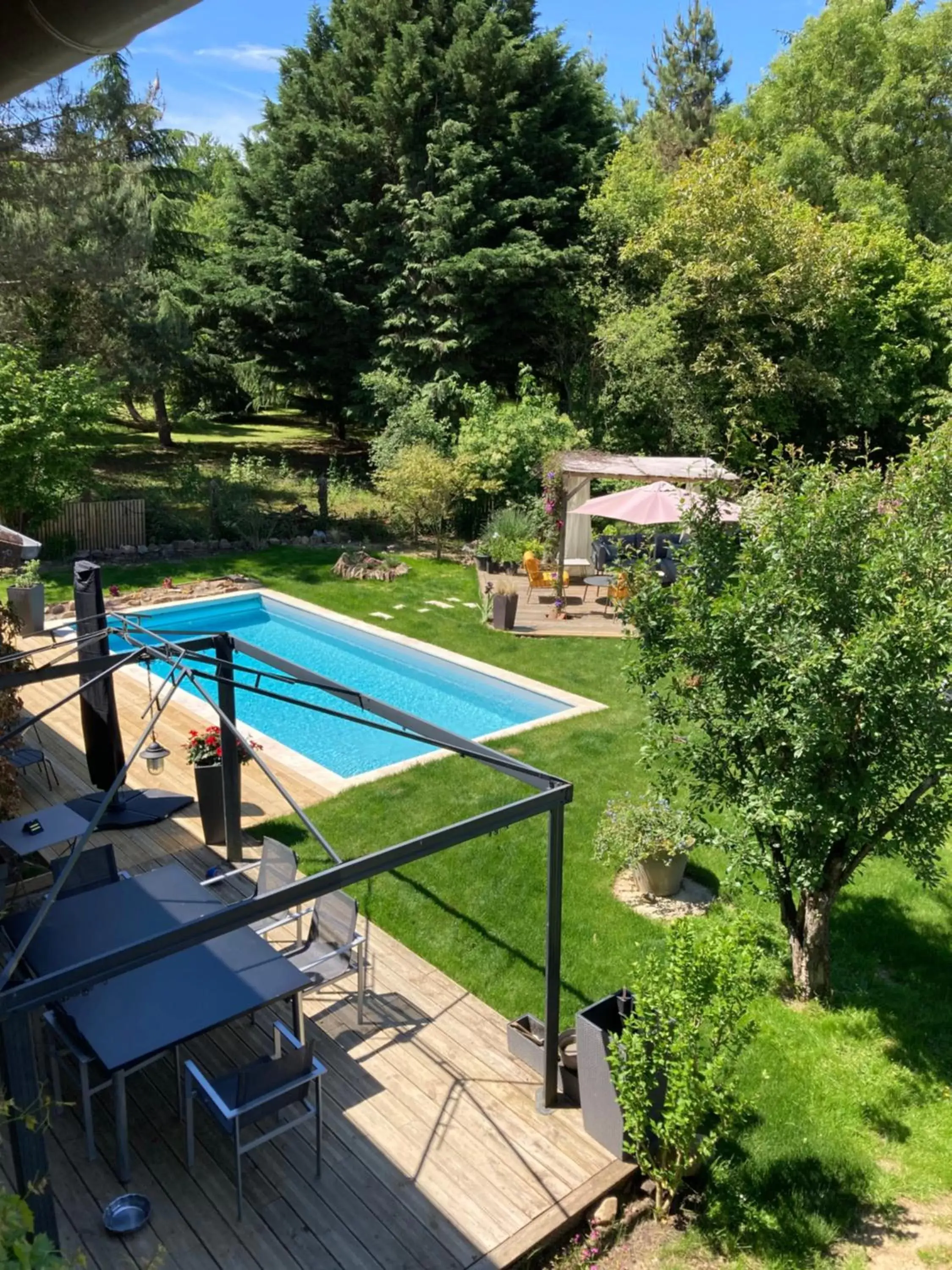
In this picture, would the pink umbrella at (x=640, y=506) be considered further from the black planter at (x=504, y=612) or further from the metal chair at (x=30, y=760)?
the metal chair at (x=30, y=760)

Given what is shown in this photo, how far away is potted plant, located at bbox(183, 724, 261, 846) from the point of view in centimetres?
757

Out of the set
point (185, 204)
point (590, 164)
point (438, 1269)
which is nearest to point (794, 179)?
point (590, 164)

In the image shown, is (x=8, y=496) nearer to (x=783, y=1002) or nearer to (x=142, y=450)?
(x=142, y=450)

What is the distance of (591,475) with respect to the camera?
15742 millimetres

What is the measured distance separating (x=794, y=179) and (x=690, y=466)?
51.9ft

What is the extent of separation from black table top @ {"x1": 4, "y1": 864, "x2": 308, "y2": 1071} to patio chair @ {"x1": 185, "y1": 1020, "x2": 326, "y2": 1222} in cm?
30

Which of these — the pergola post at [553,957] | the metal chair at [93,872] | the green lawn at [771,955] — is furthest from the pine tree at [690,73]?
the pergola post at [553,957]

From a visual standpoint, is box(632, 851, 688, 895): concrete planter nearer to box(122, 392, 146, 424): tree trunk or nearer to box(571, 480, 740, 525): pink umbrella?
box(571, 480, 740, 525): pink umbrella

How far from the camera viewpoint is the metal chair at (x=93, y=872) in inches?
234

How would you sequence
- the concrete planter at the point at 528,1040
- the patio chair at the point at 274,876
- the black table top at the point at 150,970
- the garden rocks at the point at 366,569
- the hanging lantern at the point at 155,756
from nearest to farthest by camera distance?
the black table top at the point at 150,970 < the concrete planter at the point at 528,1040 < the patio chair at the point at 274,876 < the hanging lantern at the point at 155,756 < the garden rocks at the point at 366,569

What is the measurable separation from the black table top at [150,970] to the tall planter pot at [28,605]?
8399 mm

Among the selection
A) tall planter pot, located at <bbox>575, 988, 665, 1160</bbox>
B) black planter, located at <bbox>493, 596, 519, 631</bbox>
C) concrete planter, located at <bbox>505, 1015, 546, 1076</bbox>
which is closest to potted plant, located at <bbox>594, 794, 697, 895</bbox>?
concrete planter, located at <bbox>505, 1015, 546, 1076</bbox>

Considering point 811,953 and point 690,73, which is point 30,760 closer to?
point 811,953

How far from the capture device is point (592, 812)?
28.6 feet
